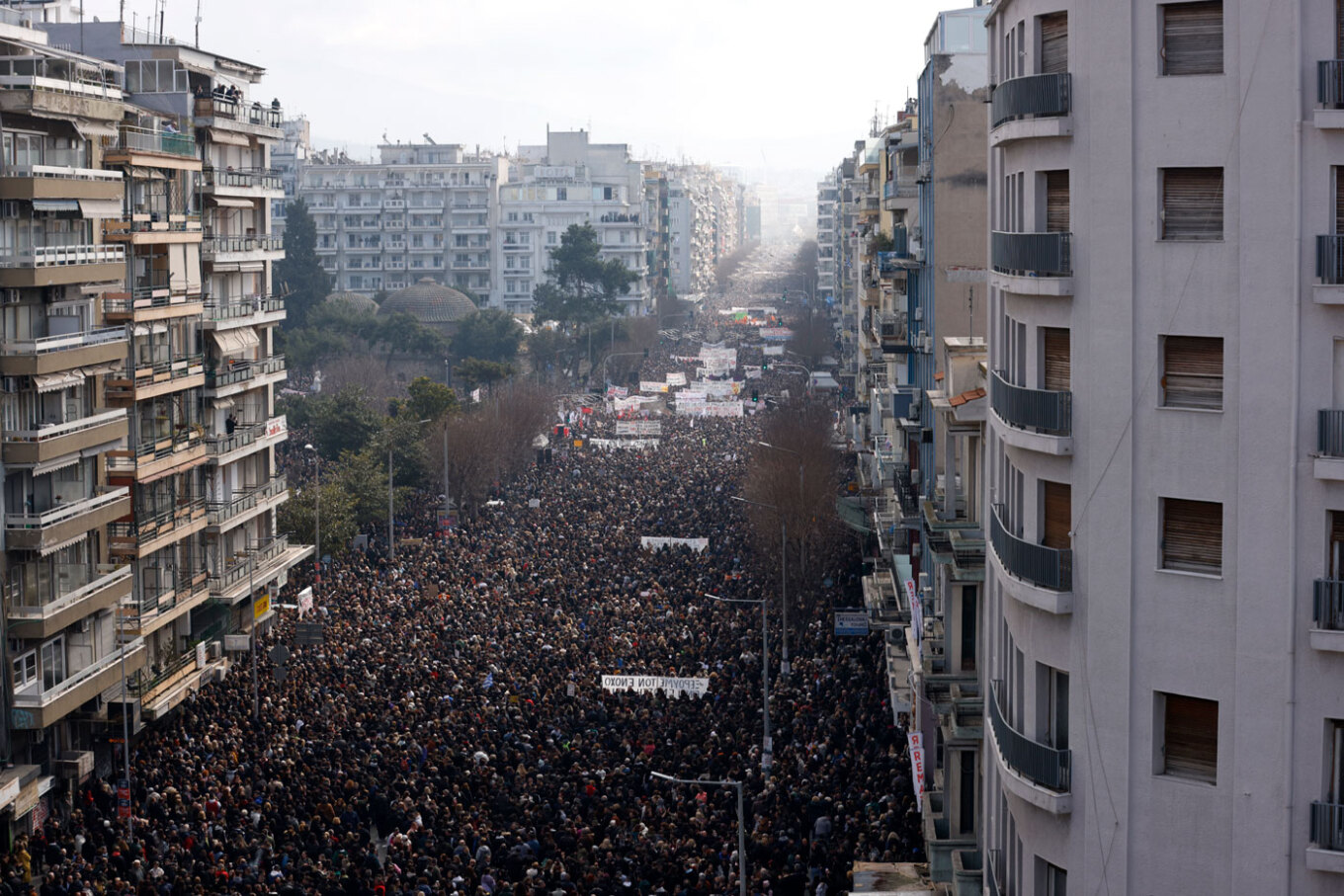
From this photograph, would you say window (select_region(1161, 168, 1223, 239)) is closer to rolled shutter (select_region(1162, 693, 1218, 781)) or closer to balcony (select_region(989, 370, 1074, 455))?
balcony (select_region(989, 370, 1074, 455))

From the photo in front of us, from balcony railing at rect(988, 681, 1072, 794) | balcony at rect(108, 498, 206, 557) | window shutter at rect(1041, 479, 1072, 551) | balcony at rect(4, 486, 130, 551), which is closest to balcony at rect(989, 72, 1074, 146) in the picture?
window shutter at rect(1041, 479, 1072, 551)

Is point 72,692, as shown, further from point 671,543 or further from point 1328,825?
point 671,543

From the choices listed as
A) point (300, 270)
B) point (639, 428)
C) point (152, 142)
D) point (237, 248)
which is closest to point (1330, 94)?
point (152, 142)

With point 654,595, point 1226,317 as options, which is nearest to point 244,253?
point 654,595

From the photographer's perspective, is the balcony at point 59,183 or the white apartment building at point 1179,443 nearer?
the white apartment building at point 1179,443

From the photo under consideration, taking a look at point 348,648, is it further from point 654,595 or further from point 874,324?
point 874,324

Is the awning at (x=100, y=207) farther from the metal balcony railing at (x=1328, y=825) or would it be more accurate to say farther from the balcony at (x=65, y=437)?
the metal balcony railing at (x=1328, y=825)

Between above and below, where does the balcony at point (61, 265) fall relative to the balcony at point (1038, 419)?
above

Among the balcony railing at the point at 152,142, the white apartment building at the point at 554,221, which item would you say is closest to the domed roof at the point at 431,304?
the white apartment building at the point at 554,221
